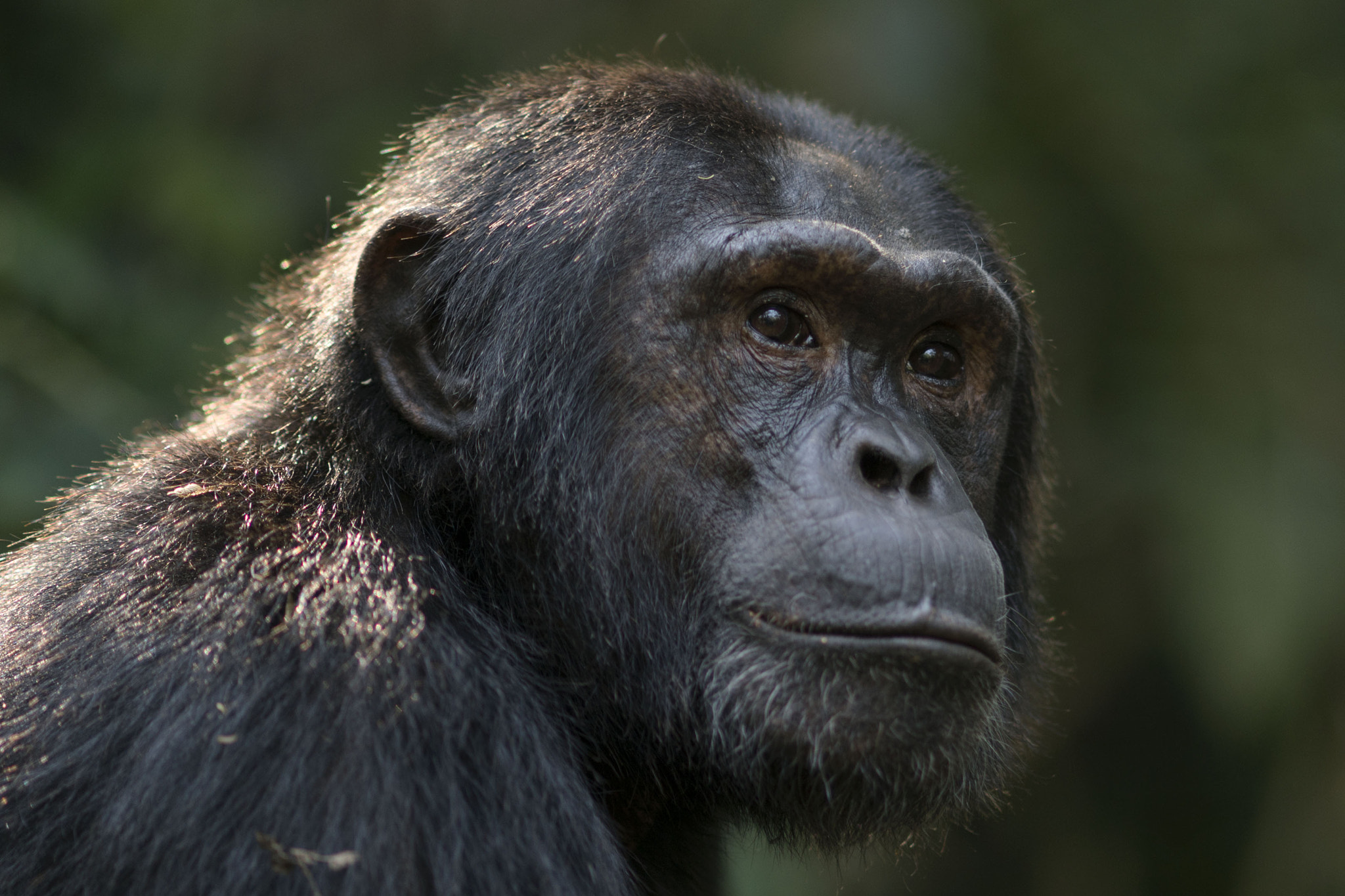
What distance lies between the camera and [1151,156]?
6754mm

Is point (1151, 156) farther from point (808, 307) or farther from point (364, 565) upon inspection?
point (364, 565)

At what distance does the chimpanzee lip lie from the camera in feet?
8.47

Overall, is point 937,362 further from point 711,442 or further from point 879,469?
point 711,442

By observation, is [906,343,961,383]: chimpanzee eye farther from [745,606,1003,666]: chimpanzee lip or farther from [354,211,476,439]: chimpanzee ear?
[354,211,476,439]: chimpanzee ear

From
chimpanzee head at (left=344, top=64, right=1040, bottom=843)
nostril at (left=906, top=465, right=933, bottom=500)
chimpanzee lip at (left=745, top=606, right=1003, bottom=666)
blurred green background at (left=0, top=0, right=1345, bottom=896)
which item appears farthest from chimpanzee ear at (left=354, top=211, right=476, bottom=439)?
blurred green background at (left=0, top=0, right=1345, bottom=896)

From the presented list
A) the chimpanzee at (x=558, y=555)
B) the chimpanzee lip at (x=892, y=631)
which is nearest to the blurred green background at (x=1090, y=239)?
the chimpanzee at (x=558, y=555)

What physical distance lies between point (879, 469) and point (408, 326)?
1.20 m

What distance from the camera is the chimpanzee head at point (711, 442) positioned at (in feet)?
8.66

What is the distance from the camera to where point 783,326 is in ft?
9.78

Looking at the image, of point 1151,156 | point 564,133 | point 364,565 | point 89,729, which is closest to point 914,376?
point 564,133

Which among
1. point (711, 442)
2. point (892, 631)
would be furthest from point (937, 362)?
point (892, 631)

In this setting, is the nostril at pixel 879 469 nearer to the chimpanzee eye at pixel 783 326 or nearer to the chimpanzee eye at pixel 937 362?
the chimpanzee eye at pixel 783 326

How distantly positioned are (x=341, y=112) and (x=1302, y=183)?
5.11m

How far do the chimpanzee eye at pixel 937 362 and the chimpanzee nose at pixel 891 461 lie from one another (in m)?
0.48
